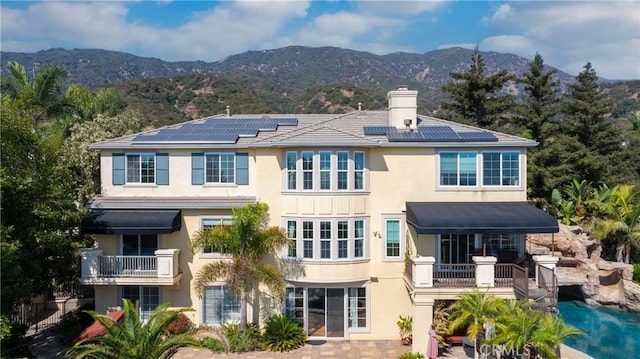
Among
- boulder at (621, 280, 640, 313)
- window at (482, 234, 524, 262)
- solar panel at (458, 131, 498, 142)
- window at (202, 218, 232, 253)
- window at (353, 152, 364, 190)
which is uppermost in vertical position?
solar panel at (458, 131, 498, 142)

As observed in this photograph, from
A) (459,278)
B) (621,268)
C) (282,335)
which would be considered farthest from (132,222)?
(621,268)

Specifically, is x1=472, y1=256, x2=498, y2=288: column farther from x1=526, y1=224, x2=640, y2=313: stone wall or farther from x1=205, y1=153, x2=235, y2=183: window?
x1=205, y1=153, x2=235, y2=183: window

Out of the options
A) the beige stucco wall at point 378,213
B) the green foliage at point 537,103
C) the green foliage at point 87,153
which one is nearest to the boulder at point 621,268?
Answer: the beige stucco wall at point 378,213

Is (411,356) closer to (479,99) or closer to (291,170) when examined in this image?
(291,170)

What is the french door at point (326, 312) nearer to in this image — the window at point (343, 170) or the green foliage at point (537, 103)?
the window at point (343, 170)

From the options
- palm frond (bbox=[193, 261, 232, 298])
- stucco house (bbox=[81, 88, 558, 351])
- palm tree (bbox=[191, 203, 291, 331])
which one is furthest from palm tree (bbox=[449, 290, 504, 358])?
palm frond (bbox=[193, 261, 232, 298])

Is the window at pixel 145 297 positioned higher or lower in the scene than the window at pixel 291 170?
lower

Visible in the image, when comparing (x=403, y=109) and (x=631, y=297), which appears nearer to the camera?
(x=403, y=109)
